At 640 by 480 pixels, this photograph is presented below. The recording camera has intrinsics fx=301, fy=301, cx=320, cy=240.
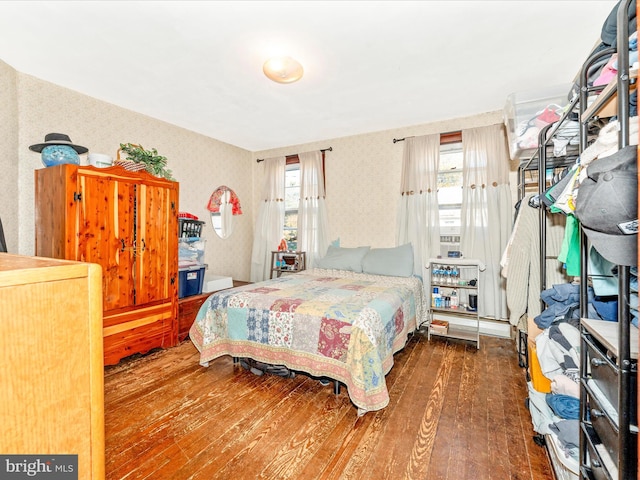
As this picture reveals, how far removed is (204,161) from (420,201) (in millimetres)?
3024

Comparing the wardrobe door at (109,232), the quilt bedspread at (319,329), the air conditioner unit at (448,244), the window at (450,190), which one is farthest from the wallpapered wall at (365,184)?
the wardrobe door at (109,232)

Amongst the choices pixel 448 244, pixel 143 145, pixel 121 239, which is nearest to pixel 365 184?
pixel 448 244

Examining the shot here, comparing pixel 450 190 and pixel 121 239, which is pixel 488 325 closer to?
pixel 450 190

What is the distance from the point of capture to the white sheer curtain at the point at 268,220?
4844 mm

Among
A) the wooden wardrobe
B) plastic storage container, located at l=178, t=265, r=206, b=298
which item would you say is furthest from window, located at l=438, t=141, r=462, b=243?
the wooden wardrobe

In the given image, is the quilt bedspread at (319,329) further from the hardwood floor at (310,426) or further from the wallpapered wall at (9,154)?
the wallpapered wall at (9,154)

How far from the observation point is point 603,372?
1.12 m

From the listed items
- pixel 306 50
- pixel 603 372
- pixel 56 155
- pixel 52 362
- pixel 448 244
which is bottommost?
pixel 603 372

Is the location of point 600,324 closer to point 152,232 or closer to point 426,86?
point 426,86

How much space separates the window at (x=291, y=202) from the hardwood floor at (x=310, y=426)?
8.00 feet

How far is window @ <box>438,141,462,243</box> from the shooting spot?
3701mm

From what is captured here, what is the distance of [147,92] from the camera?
9.73 ft

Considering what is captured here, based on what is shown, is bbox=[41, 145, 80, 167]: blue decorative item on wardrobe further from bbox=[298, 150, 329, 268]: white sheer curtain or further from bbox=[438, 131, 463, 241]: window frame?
bbox=[438, 131, 463, 241]: window frame

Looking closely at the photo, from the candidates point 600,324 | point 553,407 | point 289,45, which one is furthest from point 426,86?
point 553,407
